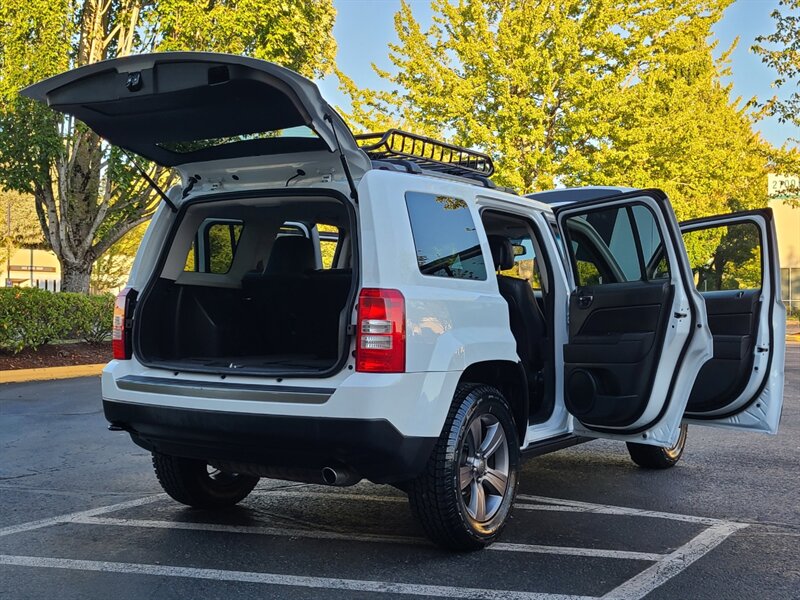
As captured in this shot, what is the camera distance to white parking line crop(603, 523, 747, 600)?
3.74 meters

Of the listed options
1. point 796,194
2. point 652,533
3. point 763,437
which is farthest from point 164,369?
point 796,194

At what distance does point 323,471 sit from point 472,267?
1387 mm

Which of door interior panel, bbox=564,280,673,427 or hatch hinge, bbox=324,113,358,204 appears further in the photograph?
door interior panel, bbox=564,280,673,427

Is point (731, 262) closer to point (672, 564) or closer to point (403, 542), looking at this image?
point (672, 564)

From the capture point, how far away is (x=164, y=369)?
4488 millimetres

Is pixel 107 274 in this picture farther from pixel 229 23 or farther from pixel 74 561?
pixel 74 561

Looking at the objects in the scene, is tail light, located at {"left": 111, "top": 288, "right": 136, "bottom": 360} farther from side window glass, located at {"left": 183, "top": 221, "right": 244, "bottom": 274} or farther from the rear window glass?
the rear window glass

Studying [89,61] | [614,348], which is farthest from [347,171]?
[89,61]

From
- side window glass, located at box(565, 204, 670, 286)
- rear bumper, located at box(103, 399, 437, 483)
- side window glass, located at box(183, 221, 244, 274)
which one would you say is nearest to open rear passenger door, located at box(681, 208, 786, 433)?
side window glass, located at box(565, 204, 670, 286)

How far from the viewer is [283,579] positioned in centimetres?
390

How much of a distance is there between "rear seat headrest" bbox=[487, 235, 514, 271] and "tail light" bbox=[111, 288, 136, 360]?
2099 millimetres

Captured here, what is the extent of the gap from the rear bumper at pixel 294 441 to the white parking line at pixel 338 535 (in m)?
0.69

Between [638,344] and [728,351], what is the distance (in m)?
0.93

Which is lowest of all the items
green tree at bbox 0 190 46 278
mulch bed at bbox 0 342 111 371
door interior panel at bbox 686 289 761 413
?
mulch bed at bbox 0 342 111 371
